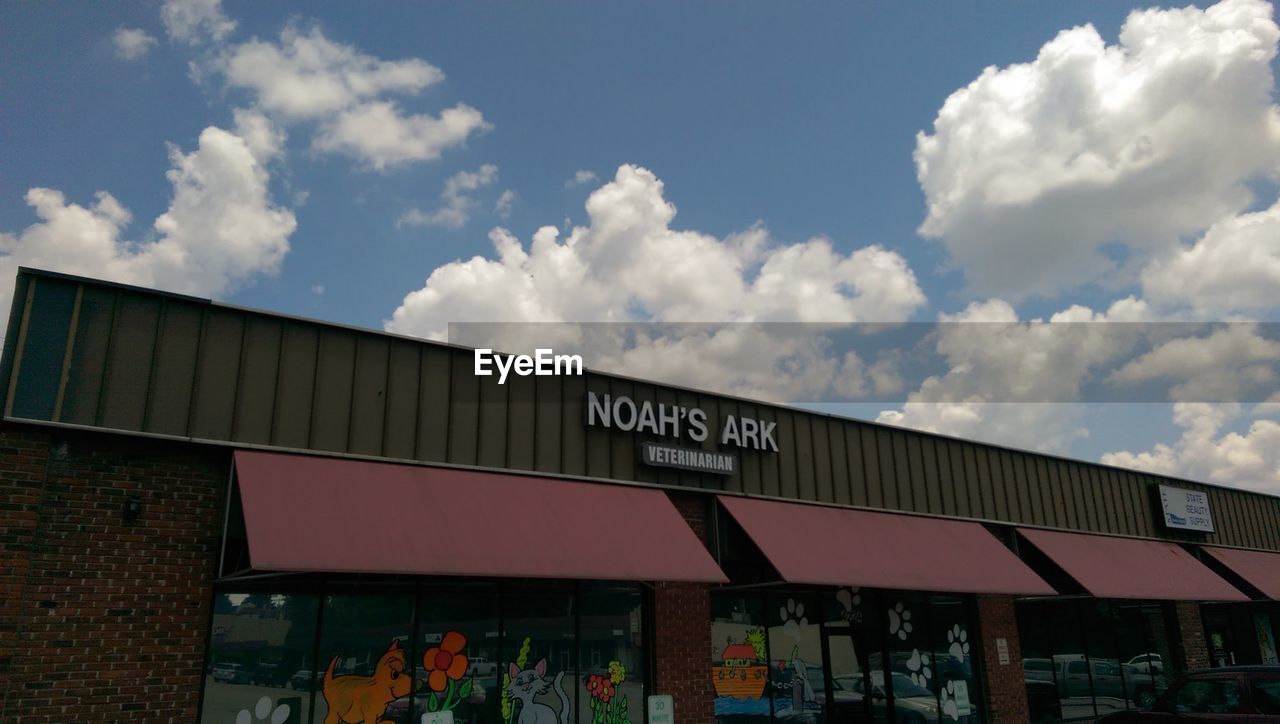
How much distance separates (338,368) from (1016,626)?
15608 millimetres

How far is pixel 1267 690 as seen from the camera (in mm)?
12508

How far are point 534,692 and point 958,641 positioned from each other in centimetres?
1017

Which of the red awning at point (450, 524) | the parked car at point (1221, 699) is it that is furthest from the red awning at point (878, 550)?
the parked car at point (1221, 699)

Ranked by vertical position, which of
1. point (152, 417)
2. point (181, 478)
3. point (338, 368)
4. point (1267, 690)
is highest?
point (338, 368)

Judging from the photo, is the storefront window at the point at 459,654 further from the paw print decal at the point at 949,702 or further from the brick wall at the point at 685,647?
the paw print decal at the point at 949,702

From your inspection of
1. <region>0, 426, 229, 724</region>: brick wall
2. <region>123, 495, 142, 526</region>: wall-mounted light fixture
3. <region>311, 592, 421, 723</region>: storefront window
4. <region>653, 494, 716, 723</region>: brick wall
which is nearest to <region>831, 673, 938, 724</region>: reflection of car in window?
<region>653, 494, 716, 723</region>: brick wall

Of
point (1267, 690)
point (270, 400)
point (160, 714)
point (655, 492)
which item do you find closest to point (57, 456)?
point (270, 400)

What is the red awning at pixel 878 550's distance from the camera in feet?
47.0

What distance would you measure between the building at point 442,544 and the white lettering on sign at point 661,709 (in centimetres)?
15

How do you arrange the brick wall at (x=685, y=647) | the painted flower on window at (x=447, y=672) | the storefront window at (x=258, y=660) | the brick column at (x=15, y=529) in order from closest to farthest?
1. the brick column at (x=15, y=529)
2. the storefront window at (x=258, y=660)
3. the painted flower on window at (x=447, y=672)
4. the brick wall at (x=685, y=647)

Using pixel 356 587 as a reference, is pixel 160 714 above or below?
below

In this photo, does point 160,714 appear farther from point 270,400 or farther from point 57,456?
point 270,400

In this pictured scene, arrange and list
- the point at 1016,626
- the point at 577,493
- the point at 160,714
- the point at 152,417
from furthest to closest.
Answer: the point at 1016,626
the point at 577,493
the point at 152,417
the point at 160,714

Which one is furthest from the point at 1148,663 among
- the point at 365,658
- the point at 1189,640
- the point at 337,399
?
the point at 337,399
